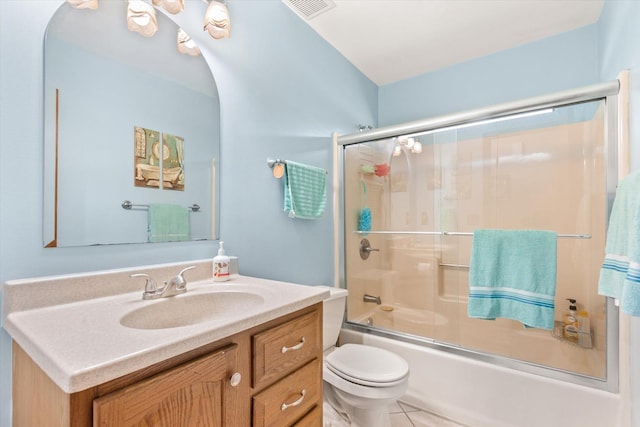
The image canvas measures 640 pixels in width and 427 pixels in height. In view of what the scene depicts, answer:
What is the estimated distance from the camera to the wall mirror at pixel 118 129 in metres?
0.92

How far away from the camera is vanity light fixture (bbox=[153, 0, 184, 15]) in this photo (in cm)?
111

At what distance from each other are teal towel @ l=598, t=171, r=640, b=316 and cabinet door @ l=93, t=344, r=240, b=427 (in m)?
1.17

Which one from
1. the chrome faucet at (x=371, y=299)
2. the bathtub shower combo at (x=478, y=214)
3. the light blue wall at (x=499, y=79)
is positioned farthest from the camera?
the chrome faucet at (x=371, y=299)

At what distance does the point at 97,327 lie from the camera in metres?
0.70

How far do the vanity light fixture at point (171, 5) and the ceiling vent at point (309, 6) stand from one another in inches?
35.8

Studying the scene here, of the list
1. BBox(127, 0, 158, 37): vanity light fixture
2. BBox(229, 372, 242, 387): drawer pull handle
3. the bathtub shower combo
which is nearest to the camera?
BBox(229, 372, 242, 387): drawer pull handle

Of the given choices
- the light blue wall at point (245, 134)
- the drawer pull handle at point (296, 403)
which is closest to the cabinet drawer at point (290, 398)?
the drawer pull handle at point (296, 403)

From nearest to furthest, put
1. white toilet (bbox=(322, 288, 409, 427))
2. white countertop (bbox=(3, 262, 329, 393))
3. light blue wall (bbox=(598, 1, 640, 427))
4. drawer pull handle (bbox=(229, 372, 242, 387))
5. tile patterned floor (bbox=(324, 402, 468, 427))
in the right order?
white countertop (bbox=(3, 262, 329, 393)), drawer pull handle (bbox=(229, 372, 242, 387)), light blue wall (bbox=(598, 1, 640, 427)), white toilet (bbox=(322, 288, 409, 427)), tile patterned floor (bbox=(324, 402, 468, 427))

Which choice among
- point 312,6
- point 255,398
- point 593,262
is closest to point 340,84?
point 312,6

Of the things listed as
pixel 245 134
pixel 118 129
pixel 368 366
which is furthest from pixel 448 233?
pixel 118 129

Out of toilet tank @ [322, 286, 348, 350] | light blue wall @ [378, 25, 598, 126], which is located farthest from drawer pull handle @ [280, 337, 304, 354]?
light blue wall @ [378, 25, 598, 126]

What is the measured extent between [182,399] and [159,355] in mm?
127

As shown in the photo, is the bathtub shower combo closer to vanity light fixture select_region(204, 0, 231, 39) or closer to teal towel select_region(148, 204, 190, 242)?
vanity light fixture select_region(204, 0, 231, 39)

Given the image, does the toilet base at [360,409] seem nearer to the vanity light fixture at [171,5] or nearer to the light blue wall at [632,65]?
the light blue wall at [632,65]
